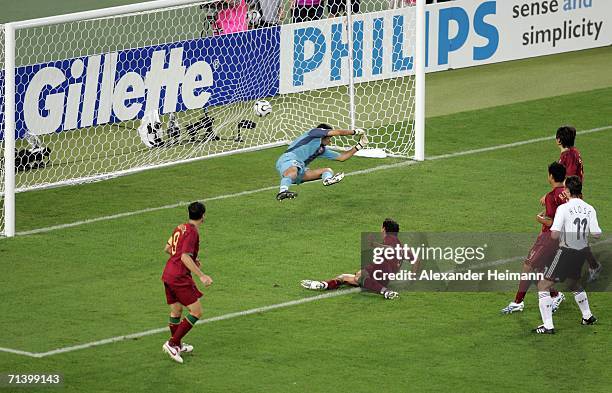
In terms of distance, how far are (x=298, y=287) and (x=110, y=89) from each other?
5539 millimetres

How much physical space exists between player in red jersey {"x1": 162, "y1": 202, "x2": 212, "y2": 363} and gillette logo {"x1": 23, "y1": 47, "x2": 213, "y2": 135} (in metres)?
6.57

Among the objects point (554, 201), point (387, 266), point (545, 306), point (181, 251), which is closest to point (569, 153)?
point (554, 201)

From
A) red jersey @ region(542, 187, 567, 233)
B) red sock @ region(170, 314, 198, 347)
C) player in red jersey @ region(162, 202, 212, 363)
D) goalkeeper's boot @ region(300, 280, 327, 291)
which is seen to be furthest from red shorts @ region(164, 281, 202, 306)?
red jersey @ region(542, 187, 567, 233)

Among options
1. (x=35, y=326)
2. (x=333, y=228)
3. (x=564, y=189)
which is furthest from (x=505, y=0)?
(x=35, y=326)

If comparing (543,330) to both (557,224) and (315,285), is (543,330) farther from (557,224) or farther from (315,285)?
(315,285)

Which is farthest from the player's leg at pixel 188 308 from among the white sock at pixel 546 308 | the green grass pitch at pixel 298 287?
the white sock at pixel 546 308

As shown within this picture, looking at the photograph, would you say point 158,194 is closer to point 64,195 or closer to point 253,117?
point 64,195

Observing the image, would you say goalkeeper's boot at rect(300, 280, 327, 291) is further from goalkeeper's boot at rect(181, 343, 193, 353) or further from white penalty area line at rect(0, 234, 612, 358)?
goalkeeper's boot at rect(181, 343, 193, 353)

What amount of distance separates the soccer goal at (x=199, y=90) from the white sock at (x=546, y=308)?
21.9 ft

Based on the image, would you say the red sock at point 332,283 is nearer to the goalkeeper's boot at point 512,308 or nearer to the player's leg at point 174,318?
the goalkeeper's boot at point 512,308

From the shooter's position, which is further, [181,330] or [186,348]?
[186,348]

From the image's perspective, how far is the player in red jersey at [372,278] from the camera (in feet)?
47.5

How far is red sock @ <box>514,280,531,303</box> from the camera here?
45.3 feet

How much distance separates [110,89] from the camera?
19.0m
